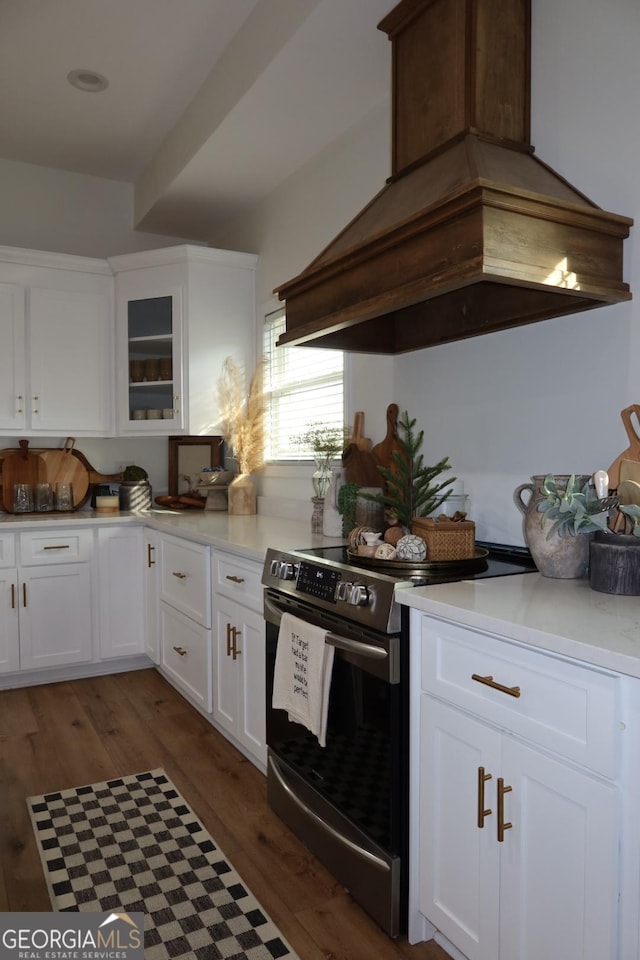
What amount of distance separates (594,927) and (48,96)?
3.82m

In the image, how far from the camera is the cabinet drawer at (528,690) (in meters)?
1.19

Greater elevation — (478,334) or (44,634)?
(478,334)

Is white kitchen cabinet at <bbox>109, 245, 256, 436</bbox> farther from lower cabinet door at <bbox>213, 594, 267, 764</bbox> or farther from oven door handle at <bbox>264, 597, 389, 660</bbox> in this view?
oven door handle at <bbox>264, 597, 389, 660</bbox>

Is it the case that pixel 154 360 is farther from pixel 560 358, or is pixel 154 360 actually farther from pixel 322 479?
pixel 560 358

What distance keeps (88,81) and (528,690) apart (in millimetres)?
3272

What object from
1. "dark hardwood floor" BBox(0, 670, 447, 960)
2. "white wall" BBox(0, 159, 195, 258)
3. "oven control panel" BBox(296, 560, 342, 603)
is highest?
"white wall" BBox(0, 159, 195, 258)

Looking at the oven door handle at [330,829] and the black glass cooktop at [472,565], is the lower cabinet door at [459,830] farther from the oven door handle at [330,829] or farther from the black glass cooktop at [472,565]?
the black glass cooktop at [472,565]

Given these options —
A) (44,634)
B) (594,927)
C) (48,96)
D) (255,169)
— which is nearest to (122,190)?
(48,96)

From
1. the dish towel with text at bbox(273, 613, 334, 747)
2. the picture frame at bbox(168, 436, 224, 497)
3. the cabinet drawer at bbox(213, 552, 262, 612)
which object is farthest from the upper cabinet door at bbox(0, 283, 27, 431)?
the dish towel with text at bbox(273, 613, 334, 747)

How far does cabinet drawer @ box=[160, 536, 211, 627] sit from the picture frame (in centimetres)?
93

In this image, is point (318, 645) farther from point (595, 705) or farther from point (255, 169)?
point (255, 169)

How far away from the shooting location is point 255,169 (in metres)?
3.48

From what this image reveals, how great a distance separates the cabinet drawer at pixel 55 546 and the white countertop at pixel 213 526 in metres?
0.05

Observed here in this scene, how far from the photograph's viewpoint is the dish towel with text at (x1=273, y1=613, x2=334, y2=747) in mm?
1911
